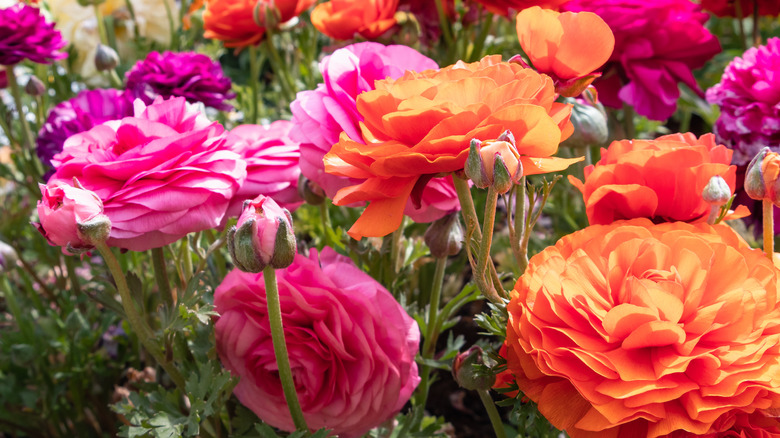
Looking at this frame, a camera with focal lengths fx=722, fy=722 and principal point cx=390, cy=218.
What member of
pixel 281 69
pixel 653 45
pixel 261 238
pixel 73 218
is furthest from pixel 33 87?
pixel 653 45

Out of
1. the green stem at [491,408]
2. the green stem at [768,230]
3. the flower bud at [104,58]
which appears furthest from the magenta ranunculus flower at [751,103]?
the flower bud at [104,58]

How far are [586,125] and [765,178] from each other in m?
0.24

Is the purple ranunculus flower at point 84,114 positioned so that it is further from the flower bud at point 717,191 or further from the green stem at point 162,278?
the flower bud at point 717,191

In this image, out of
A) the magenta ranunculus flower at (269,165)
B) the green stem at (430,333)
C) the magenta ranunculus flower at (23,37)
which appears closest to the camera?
the magenta ranunculus flower at (269,165)

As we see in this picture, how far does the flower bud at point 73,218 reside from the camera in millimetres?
511

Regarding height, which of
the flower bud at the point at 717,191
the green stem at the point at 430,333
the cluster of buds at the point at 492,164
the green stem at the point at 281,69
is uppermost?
the cluster of buds at the point at 492,164

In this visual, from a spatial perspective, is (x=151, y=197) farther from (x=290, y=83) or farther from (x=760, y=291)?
(x=290, y=83)

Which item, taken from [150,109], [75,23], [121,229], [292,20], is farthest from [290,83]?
[121,229]

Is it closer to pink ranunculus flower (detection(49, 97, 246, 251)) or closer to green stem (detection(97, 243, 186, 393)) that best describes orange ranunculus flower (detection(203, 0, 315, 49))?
pink ranunculus flower (detection(49, 97, 246, 251))

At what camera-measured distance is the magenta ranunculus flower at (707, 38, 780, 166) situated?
69 centimetres

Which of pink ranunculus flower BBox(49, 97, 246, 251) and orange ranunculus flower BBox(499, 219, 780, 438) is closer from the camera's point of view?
orange ranunculus flower BBox(499, 219, 780, 438)

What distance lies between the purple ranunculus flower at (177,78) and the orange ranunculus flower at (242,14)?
0.11 metres

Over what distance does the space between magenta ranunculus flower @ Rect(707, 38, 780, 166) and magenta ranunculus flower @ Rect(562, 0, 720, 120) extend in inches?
4.8

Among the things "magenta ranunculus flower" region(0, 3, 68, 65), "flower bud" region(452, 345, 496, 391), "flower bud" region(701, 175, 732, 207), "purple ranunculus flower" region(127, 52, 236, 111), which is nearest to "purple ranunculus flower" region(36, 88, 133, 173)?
"purple ranunculus flower" region(127, 52, 236, 111)
